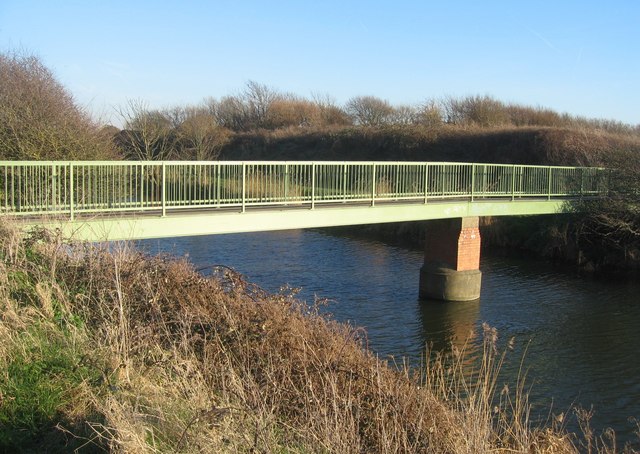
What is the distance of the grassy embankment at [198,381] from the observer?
4.32m

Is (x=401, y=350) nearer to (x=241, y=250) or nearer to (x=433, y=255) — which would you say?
(x=433, y=255)

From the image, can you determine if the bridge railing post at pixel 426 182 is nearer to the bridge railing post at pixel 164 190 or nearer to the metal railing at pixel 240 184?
the metal railing at pixel 240 184

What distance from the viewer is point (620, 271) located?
2266 centimetres

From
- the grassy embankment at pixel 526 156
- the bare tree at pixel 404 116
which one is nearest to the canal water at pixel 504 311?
the grassy embankment at pixel 526 156

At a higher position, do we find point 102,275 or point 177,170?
point 177,170

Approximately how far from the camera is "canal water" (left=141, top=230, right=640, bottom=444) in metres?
11.8

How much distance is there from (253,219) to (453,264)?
7553 millimetres

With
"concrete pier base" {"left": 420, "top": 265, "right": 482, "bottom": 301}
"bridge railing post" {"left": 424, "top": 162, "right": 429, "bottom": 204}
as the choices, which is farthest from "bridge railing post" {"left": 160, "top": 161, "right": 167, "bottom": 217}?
"concrete pier base" {"left": 420, "top": 265, "right": 482, "bottom": 301}

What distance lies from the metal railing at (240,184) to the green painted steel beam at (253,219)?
10.0 inches

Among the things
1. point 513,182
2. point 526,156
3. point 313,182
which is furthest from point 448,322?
point 526,156

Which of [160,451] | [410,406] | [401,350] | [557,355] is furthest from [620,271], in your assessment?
[160,451]

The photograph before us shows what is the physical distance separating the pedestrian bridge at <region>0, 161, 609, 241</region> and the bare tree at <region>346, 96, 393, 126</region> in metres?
37.5

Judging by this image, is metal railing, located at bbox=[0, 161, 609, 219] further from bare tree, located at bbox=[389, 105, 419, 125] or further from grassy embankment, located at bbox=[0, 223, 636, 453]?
bare tree, located at bbox=[389, 105, 419, 125]

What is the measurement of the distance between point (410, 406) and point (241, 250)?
18526mm
